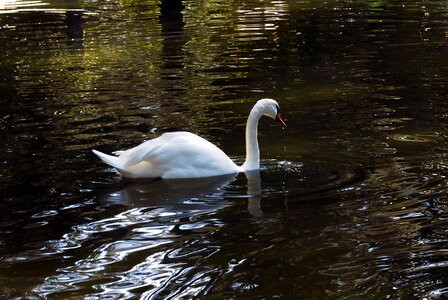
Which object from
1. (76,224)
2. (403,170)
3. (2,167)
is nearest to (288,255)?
(76,224)

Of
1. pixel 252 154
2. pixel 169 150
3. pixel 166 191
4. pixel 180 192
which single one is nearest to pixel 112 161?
pixel 169 150

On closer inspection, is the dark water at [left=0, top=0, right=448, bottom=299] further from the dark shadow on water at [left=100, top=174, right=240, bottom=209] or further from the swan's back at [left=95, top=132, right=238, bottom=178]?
the swan's back at [left=95, top=132, right=238, bottom=178]

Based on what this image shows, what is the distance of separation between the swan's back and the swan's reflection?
0.09m

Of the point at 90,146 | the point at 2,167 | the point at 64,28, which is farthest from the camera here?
the point at 64,28

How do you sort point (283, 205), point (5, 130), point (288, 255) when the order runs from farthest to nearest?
point (5, 130), point (283, 205), point (288, 255)

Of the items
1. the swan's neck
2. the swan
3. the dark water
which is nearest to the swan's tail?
the swan

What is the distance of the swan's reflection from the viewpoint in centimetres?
806

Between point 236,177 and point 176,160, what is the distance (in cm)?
65

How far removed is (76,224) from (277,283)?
2281mm

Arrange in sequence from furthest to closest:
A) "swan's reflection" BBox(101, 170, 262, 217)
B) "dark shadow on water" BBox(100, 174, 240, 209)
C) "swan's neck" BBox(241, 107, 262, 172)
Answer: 1. "swan's neck" BBox(241, 107, 262, 172)
2. "dark shadow on water" BBox(100, 174, 240, 209)
3. "swan's reflection" BBox(101, 170, 262, 217)

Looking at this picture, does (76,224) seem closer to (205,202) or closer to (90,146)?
(205,202)

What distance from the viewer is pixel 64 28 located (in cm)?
2305

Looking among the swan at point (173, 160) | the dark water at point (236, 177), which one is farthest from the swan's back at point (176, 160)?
the dark water at point (236, 177)

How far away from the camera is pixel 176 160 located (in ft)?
29.0
